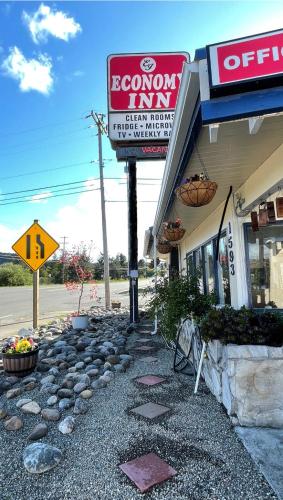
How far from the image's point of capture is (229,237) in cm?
488

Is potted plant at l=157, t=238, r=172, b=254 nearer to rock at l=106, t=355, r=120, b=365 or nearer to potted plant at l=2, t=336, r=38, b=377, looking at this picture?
rock at l=106, t=355, r=120, b=365

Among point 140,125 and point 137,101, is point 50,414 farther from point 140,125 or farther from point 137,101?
point 137,101

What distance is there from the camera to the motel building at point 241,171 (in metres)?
2.07

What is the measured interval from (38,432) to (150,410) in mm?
1094

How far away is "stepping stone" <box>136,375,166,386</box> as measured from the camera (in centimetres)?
417

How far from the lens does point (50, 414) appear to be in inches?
128

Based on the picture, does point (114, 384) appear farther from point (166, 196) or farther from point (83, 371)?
point (166, 196)

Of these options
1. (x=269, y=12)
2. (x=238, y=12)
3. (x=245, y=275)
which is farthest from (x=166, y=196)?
(x=238, y=12)

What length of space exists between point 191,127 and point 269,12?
2.56 meters

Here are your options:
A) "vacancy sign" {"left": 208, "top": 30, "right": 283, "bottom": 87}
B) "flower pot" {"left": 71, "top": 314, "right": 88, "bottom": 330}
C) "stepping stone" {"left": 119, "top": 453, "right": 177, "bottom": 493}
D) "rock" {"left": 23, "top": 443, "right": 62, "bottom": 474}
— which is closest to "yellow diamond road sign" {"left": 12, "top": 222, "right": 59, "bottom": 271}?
"flower pot" {"left": 71, "top": 314, "right": 88, "bottom": 330}

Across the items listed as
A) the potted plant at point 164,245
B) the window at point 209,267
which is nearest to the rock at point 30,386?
the window at point 209,267

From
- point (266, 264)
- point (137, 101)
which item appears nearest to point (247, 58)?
point (266, 264)

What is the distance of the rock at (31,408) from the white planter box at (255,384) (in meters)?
1.94

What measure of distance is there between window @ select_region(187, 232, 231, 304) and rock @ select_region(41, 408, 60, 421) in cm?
310
